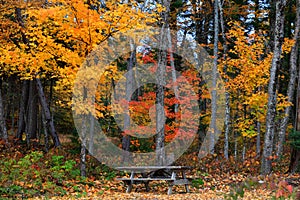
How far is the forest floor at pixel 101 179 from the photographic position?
962 cm

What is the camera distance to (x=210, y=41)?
1005 inches

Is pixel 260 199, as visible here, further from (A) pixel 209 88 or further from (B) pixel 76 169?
(A) pixel 209 88

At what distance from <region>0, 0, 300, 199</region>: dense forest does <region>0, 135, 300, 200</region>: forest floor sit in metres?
0.06

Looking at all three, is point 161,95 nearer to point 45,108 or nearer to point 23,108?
point 45,108

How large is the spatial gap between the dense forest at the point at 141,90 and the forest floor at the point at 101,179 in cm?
6

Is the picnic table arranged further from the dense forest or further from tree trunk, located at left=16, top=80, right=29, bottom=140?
tree trunk, located at left=16, top=80, right=29, bottom=140

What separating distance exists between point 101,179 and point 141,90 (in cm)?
1387

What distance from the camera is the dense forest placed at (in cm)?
1130

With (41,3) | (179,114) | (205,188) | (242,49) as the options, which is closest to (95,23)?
(41,3)

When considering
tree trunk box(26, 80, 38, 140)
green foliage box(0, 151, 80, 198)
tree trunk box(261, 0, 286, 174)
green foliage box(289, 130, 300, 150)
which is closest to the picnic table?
green foliage box(0, 151, 80, 198)

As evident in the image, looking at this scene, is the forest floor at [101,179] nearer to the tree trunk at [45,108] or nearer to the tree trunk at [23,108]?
the tree trunk at [45,108]

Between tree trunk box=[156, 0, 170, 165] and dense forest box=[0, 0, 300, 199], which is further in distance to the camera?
tree trunk box=[156, 0, 170, 165]

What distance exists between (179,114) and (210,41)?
7779 mm

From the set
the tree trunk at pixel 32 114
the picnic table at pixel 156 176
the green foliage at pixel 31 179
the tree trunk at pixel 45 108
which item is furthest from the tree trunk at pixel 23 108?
the picnic table at pixel 156 176
